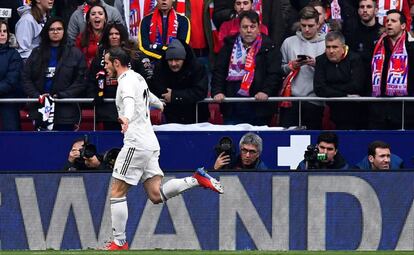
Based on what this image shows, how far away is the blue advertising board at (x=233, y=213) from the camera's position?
1397 cm

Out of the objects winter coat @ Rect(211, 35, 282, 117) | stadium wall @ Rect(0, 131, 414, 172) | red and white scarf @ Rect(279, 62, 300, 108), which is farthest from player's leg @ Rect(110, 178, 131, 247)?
red and white scarf @ Rect(279, 62, 300, 108)

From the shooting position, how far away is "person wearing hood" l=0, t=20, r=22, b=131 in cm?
1550

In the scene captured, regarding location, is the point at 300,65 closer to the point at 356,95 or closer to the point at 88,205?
the point at 356,95

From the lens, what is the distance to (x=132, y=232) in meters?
14.2

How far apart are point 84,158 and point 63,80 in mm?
1426

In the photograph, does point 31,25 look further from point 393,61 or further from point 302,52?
point 393,61

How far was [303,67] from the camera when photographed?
50.6 feet

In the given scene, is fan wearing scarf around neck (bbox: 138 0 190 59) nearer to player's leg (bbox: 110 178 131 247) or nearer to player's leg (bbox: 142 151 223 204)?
player's leg (bbox: 142 151 223 204)

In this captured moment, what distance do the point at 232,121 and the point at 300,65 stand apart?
1137 mm

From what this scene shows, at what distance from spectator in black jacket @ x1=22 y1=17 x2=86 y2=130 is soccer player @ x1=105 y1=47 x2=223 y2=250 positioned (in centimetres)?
284

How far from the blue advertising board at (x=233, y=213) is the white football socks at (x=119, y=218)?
1627 millimetres

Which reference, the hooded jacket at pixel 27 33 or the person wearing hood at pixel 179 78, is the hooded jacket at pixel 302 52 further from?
the hooded jacket at pixel 27 33

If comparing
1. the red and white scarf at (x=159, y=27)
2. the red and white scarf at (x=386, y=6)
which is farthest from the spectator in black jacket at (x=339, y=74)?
the red and white scarf at (x=159, y=27)

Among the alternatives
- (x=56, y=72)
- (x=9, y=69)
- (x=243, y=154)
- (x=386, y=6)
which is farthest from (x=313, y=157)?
(x=9, y=69)
